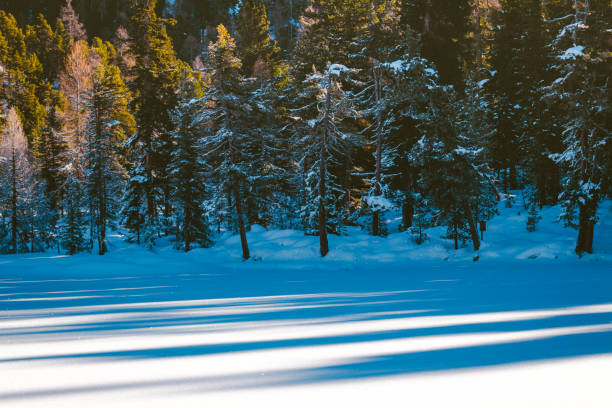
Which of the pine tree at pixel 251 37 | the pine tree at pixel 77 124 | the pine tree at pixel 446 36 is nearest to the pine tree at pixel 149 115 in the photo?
the pine tree at pixel 77 124

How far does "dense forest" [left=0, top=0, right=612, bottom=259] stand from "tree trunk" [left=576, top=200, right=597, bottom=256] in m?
0.09

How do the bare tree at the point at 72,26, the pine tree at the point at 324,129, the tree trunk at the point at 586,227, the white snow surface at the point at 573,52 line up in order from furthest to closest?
the bare tree at the point at 72,26 < the pine tree at the point at 324,129 < the tree trunk at the point at 586,227 < the white snow surface at the point at 573,52

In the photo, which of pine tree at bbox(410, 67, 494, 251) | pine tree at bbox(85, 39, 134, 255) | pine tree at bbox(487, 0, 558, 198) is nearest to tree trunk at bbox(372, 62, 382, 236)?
pine tree at bbox(410, 67, 494, 251)

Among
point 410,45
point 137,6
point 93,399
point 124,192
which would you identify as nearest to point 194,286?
point 93,399

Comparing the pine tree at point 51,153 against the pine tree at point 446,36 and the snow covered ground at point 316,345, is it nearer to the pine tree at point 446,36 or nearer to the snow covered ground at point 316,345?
the snow covered ground at point 316,345

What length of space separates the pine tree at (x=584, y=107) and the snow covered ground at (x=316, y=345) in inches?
368

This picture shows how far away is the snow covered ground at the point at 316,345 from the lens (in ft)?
11.9

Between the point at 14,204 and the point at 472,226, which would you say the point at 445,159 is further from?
the point at 14,204

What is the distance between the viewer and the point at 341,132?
2484 cm

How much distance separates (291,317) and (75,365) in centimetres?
382

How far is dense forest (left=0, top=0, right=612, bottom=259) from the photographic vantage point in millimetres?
21219

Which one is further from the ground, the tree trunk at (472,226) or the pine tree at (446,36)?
the pine tree at (446,36)

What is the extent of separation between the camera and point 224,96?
79.2 ft

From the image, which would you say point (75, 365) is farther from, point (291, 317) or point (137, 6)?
point (137, 6)
